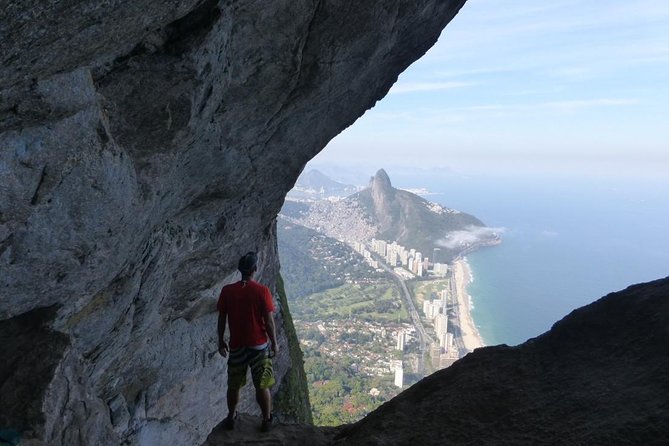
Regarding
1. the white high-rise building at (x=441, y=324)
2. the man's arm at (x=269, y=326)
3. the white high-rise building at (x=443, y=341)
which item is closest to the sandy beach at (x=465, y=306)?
the white high-rise building at (x=443, y=341)

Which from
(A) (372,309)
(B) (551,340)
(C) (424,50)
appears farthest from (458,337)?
(B) (551,340)

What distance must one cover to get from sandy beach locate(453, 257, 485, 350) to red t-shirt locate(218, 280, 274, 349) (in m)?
64.3

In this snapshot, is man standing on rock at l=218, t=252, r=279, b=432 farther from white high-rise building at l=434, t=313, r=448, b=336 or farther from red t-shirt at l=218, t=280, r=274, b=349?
white high-rise building at l=434, t=313, r=448, b=336

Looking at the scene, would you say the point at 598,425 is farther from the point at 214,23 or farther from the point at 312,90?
the point at 312,90

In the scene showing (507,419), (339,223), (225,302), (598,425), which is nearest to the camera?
(598,425)

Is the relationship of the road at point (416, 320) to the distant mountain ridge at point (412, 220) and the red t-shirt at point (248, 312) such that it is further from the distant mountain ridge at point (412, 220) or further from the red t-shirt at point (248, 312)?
the red t-shirt at point (248, 312)

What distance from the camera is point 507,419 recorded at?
5.28 meters

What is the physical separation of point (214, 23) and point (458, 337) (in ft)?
306

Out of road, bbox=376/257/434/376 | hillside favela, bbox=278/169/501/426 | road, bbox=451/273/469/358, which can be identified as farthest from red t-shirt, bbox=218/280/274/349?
road, bbox=451/273/469/358

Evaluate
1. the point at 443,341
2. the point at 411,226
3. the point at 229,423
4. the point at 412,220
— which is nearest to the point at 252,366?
the point at 229,423

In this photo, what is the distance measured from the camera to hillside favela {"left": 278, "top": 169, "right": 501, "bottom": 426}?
6606 centimetres

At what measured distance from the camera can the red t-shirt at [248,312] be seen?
685 centimetres

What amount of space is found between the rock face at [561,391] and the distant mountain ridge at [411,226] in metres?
144

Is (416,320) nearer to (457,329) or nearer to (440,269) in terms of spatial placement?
(457,329)
